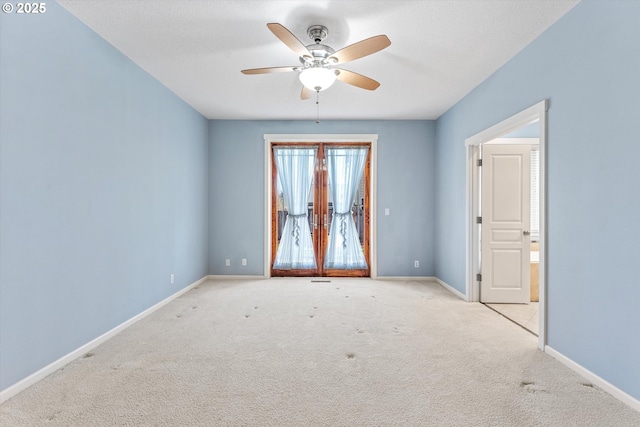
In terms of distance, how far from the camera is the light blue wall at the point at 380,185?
5.17 metres

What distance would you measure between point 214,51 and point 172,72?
767mm

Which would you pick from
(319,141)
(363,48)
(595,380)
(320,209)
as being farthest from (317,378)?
(319,141)

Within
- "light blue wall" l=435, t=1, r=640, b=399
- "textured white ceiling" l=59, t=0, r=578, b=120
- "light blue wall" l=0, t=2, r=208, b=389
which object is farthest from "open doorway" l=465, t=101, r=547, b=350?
"light blue wall" l=0, t=2, r=208, b=389

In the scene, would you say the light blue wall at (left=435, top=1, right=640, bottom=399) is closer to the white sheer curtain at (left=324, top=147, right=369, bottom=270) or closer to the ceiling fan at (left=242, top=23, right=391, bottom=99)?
the ceiling fan at (left=242, top=23, right=391, bottom=99)

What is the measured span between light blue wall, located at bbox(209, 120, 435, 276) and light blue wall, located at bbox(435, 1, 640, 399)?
92.4 inches

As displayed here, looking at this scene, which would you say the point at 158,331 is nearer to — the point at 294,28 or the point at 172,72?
the point at 172,72

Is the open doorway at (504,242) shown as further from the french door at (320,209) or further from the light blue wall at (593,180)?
the french door at (320,209)

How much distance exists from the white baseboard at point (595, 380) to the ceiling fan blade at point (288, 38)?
10.1 feet

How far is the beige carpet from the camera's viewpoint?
5.67 feet

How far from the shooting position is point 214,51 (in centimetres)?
290

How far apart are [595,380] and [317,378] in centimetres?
186

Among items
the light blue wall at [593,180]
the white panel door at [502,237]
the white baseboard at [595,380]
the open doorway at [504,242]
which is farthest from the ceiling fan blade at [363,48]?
the white baseboard at [595,380]

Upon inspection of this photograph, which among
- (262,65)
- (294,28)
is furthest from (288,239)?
(294,28)

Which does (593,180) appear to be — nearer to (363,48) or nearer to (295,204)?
(363,48)
